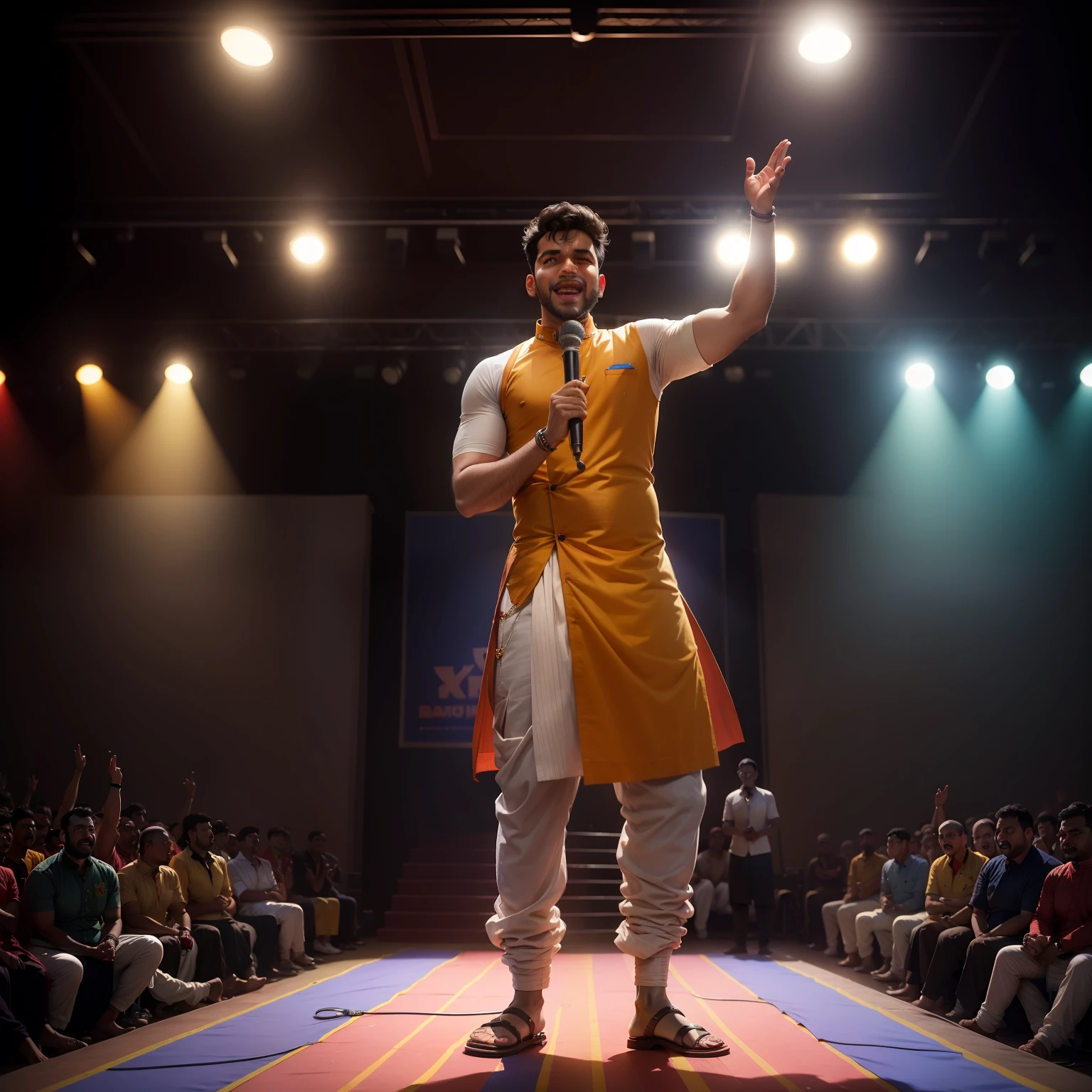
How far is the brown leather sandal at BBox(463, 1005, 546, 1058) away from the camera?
→ 2.05 metres

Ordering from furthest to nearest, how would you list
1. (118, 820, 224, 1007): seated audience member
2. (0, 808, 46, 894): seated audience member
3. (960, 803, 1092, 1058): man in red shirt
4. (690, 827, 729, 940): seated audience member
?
(690, 827, 729, 940): seated audience member → (0, 808, 46, 894): seated audience member → (118, 820, 224, 1007): seated audience member → (960, 803, 1092, 1058): man in red shirt

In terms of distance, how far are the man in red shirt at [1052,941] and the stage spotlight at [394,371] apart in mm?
6851

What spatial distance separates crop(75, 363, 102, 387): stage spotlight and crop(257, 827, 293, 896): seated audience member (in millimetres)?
4728

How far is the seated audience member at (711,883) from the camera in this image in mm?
8617

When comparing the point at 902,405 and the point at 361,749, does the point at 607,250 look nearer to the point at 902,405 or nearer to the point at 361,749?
the point at 902,405

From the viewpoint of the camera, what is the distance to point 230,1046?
2338 mm

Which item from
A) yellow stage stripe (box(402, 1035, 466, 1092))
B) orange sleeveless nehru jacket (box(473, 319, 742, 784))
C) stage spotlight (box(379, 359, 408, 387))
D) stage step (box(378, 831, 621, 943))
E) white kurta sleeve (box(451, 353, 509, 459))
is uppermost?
stage spotlight (box(379, 359, 408, 387))

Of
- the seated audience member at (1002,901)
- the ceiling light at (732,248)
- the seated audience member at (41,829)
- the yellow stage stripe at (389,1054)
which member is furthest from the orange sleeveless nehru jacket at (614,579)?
the ceiling light at (732,248)

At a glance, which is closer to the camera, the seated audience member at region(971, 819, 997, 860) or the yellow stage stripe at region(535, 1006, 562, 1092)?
the yellow stage stripe at region(535, 1006, 562, 1092)

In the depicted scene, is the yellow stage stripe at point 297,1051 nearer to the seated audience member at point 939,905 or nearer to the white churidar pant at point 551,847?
the white churidar pant at point 551,847

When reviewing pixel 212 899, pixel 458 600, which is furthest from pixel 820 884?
pixel 212 899

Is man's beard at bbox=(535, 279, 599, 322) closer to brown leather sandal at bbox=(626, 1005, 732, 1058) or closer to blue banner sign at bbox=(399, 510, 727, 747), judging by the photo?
brown leather sandal at bbox=(626, 1005, 732, 1058)

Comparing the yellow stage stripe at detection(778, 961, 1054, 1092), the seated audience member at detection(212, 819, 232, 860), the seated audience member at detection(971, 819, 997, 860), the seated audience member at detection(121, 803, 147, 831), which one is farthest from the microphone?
the seated audience member at detection(121, 803, 147, 831)

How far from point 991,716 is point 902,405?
3220 mm
